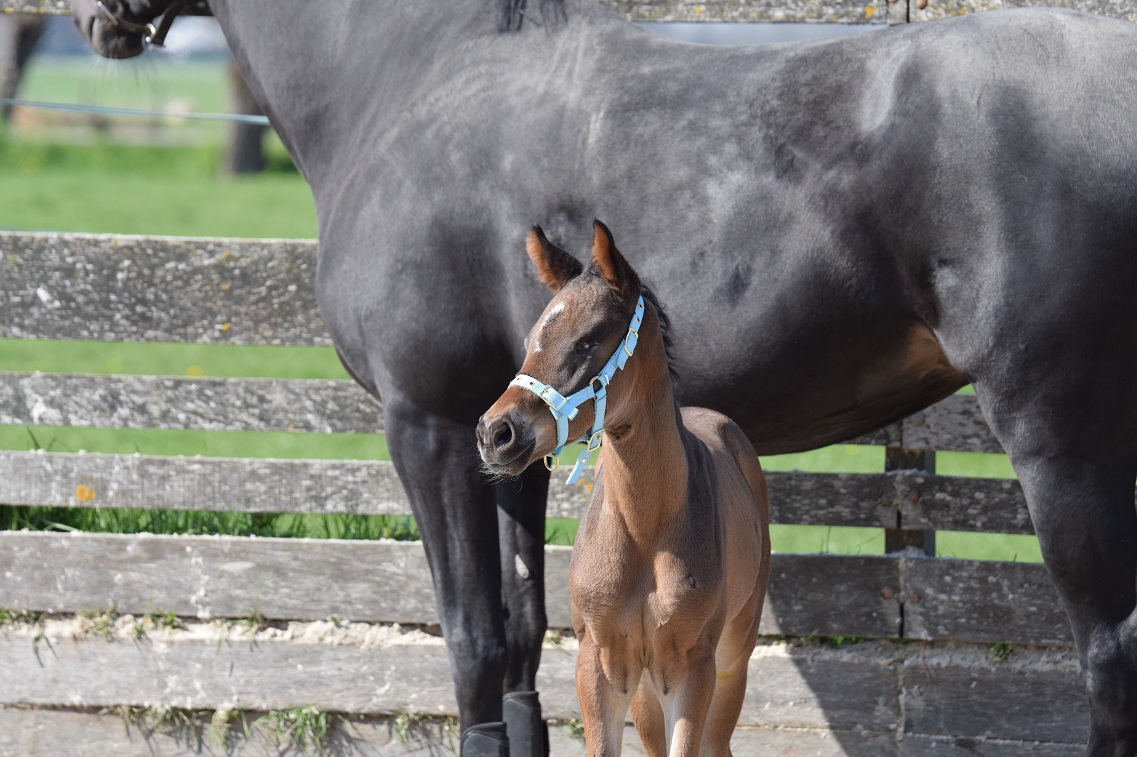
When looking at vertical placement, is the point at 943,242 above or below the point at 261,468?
above

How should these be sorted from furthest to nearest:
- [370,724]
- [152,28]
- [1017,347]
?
[370,724], [152,28], [1017,347]

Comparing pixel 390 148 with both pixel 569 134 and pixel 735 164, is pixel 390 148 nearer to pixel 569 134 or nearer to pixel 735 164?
pixel 569 134

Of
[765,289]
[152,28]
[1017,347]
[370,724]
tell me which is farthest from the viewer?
[370,724]

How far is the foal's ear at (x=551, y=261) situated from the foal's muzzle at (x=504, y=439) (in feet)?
1.17

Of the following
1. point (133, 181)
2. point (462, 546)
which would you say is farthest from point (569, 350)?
point (133, 181)

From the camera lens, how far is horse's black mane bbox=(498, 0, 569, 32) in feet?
10.5

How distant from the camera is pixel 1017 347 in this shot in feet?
8.50

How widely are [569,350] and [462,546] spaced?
103 centimetres

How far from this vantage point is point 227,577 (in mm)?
4020

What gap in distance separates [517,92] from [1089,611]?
69.1 inches

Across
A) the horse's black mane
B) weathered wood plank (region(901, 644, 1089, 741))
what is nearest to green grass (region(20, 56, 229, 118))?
the horse's black mane

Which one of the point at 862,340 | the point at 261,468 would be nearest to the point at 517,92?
the point at 862,340

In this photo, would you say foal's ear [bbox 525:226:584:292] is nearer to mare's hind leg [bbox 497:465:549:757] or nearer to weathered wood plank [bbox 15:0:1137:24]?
mare's hind leg [bbox 497:465:549:757]

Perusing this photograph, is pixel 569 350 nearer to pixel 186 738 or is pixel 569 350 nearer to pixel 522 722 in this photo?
pixel 522 722
